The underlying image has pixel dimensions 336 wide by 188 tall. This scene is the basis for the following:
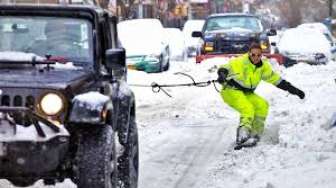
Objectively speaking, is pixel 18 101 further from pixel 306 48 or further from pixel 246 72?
pixel 306 48

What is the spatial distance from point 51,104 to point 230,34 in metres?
15.7

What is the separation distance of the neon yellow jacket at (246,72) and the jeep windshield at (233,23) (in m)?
10.7

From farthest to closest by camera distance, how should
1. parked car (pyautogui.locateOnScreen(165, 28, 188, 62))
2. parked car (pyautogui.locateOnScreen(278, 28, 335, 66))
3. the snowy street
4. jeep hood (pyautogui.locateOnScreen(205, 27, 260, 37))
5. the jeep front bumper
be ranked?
parked car (pyautogui.locateOnScreen(165, 28, 188, 62)) → parked car (pyautogui.locateOnScreen(278, 28, 335, 66)) → jeep hood (pyautogui.locateOnScreen(205, 27, 260, 37)) → the snowy street → the jeep front bumper

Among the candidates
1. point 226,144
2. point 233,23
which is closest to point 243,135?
point 226,144

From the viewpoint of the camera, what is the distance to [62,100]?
5285mm

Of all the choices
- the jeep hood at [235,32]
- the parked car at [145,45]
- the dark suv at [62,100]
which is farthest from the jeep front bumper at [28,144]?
the jeep hood at [235,32]

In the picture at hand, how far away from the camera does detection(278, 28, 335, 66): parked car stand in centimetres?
2375

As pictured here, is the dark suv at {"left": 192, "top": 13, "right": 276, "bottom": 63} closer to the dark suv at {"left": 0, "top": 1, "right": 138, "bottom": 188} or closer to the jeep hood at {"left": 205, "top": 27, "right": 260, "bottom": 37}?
the jeep hood at {"left": 205, "top": 27, "right": 260, "bottom": 37}

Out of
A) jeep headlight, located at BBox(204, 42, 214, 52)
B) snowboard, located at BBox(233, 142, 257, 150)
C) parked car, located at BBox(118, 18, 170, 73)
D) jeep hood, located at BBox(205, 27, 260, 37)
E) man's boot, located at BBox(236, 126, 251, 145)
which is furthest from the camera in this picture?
jeep headlight, located at BBox(204, 42, 214, 52)

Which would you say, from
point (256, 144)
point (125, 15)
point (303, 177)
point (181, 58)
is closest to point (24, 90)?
point (303, 177)

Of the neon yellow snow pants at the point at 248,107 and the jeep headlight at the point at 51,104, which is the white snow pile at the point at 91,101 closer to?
the jeep headlight at the point at 51,104

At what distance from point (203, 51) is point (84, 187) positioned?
53.3ft

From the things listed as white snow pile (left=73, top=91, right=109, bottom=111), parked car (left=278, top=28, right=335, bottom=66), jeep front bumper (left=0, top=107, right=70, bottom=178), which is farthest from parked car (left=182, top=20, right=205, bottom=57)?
jeep front bumper (left=0, top=107, right=70, bottom=178)

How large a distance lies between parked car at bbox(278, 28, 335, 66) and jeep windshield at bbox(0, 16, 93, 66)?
58.6ft
